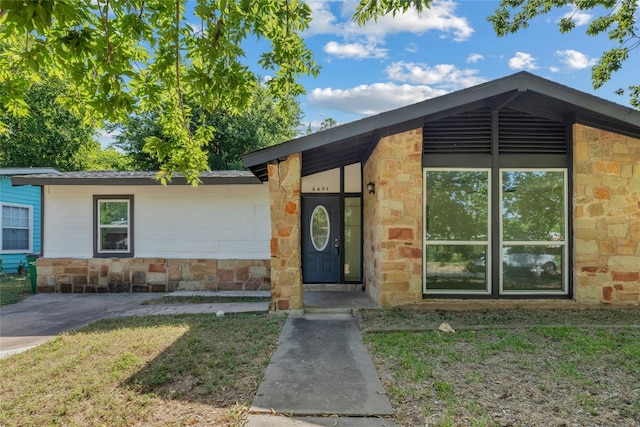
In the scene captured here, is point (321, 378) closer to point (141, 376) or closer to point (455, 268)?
point (141, 376)

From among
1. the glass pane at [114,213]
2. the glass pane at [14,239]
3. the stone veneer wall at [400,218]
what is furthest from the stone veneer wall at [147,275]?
the glass pane at [14,239]

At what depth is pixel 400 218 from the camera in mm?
5906

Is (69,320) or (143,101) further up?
(143,101)

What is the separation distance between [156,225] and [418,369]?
7.29m

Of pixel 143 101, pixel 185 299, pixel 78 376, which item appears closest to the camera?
pixel 78 376

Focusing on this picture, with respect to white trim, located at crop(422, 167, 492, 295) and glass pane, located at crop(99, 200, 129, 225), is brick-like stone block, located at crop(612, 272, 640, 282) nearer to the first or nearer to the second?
white trim, located at crop(422, 167, 492, 295)

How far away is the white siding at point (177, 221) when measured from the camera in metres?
8.59

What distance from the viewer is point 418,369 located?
3.63 metres

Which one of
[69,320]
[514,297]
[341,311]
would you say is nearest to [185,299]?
[69,320]

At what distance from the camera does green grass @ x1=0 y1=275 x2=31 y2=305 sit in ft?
25.7

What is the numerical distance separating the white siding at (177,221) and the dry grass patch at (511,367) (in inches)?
166

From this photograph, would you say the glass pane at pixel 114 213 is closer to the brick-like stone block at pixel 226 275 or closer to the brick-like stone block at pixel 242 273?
the brick-like stone block at pixel 226 275

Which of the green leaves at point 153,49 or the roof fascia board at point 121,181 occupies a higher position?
the green leaves at point 153,49

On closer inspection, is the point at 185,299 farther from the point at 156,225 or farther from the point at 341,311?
the point at 341,311
